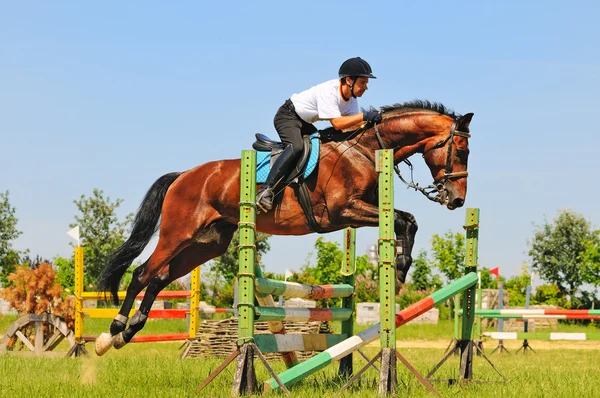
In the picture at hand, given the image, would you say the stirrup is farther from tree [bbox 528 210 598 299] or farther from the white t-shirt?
tree [bbox 528 210 598 299]

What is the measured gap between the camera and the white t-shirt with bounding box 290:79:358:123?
5.86 m

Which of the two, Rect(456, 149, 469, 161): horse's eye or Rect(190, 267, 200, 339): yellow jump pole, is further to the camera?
Rect(190, 267, 200, 339): yellow jump pole

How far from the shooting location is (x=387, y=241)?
5.16m

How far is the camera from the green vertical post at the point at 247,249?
511cm

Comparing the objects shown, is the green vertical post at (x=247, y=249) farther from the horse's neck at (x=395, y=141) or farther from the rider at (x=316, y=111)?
the horse's neck at (x=395, y=141)

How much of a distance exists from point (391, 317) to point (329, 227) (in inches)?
43.3

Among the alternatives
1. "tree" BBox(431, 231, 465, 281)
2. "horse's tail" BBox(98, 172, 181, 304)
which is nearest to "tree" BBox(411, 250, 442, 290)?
"tree" BBox(431, 231, 465, 281)

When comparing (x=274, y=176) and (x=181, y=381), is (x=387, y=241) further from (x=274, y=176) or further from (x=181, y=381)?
(x=181, y=381)

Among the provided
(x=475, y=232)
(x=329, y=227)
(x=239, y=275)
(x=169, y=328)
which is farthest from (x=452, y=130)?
(x=169, y=328)

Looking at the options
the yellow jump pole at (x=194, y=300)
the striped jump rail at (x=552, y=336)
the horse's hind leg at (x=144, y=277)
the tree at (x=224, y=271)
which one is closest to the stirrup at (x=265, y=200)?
the horse's hind leg at (x=144, y=277)

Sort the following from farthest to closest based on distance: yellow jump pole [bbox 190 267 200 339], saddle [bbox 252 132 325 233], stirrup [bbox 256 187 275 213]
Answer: yellow jump pole [bbox 190 267 200 339] < saddle [bbox 252 132 325 233] < stirrup [bbox 256 187 275 213]

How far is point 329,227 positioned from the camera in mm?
6098

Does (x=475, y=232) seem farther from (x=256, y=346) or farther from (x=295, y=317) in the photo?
(x=256, y=346)

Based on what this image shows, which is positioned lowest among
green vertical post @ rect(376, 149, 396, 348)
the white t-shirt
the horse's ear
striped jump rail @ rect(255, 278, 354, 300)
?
striped jump rail @ rect(255, 278, 354, 300)
